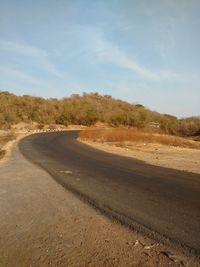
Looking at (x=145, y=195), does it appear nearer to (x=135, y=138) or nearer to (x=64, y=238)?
(x=64, y=238)

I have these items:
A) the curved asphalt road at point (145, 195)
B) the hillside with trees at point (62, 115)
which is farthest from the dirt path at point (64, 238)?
the hillside with trees at point (62, 115)

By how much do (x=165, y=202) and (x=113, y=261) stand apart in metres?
4.58

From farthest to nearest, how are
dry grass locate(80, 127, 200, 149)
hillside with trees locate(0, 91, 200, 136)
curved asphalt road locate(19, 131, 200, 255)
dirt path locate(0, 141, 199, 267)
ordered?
hillside with trees locate(0, 91, 200, 136) → dry grass locate(80, 127, 200, 149) → curved asphalt road locate(19, 131, 200, 255) → dirt path locate(0, 141, 199, 267)

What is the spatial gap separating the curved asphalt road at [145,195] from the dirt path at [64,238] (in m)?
0.51

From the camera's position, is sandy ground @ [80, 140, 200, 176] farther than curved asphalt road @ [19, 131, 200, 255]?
Yes

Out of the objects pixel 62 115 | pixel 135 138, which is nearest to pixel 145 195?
pixel 135 138

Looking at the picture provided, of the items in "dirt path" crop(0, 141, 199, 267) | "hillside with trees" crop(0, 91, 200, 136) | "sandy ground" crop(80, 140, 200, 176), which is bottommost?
"sandy ground" crop(80, 140, 200, 176)

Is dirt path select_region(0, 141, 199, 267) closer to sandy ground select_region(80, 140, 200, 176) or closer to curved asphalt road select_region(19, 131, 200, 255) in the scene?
curved asphalt road select_region(19, 131, 200, 255)

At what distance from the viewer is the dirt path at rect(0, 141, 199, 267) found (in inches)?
237

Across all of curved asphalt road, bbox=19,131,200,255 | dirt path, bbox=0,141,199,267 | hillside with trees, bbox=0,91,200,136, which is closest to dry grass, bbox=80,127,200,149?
curved asphalt road, bbox=19,131,200,255

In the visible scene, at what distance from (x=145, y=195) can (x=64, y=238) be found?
4.57 m

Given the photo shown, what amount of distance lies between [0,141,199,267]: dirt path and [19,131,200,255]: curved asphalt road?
51 centimetres

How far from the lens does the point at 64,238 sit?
7141 mm

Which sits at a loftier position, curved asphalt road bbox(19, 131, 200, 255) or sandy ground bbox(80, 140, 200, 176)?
curved asphalt road bbox(19, 131, 200, 255)
